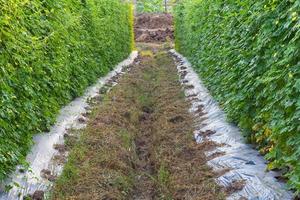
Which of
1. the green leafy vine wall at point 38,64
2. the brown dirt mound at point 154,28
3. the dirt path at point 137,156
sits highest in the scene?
the green leafy vine wall at point 38,64

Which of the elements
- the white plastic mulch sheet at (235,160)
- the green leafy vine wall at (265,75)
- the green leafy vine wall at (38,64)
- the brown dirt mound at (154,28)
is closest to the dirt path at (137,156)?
the white plastic mulch sheet at (235,160)

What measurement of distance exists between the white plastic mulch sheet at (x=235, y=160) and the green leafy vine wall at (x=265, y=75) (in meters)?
0.17

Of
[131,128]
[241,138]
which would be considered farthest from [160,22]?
[241,138]

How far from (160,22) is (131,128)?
976 inches

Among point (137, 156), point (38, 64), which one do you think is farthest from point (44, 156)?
point (137, 156)

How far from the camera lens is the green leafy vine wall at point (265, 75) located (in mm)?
3861

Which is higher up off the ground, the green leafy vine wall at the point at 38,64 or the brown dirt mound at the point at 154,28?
the green leafy vine wall at the point at 38,64

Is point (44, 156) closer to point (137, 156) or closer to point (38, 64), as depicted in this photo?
point (38, 64)

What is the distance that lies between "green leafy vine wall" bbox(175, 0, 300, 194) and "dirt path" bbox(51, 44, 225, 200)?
31.1 inches

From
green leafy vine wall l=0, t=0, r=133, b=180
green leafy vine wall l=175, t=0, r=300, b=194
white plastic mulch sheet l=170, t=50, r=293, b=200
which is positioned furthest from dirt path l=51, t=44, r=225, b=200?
green leafy vine wall l=175, t=0, r=300, b=194

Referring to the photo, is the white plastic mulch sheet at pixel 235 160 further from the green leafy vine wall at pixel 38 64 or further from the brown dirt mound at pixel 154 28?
the brown dirt mound at pixel 154 28

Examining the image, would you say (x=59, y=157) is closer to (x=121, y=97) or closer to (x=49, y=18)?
(x=49, y=18)

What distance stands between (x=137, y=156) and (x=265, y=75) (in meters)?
2.88

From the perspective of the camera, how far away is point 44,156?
564 cm
